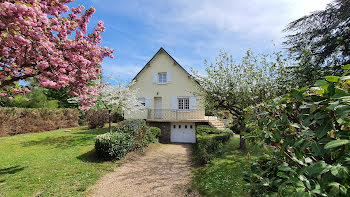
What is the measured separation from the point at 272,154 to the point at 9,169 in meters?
9.11

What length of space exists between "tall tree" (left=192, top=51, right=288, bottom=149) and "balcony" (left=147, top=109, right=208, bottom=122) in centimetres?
512

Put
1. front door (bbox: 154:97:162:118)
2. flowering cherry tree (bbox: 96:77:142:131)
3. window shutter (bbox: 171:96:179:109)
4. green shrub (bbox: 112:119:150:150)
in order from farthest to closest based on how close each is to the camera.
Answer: front door (bbox: 154:97:162:118)
window shutter (bbox: 171:96:179:109)
flowering cherry tree (bbox: 96:77:142:131)
green shrub (bbox: 112:119:150:150)

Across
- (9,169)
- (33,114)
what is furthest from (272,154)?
(33,114)

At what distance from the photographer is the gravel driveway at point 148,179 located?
511 cm

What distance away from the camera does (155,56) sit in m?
16.4

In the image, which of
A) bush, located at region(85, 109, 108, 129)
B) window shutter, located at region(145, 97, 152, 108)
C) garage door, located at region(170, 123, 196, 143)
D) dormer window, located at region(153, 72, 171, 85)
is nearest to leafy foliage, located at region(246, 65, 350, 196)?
garage door, located at region(170, 123, 196, 143)

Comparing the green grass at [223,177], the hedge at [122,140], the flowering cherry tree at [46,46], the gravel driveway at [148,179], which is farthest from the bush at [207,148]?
the flowering cherry tree at [46,46]

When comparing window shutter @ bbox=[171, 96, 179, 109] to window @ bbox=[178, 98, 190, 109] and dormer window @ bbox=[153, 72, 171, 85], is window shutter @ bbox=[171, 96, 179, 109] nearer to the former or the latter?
window @ bbox=[178, 98, 190, 109]

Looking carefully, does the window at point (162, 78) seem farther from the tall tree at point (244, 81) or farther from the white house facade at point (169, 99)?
the tall tree at point (244, 81)

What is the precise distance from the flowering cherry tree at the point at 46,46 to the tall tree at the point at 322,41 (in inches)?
321

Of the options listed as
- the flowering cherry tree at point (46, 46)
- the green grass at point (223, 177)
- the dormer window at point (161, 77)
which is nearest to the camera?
the flowering cherry tree at point (46, 46)

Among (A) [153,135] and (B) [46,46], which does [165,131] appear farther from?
(B) [46,46]

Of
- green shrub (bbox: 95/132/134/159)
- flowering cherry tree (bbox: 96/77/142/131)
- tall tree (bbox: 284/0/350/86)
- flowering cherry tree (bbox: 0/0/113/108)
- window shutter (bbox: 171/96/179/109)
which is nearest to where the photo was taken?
flowering cherry tree (bbox: 0/0/113/108)

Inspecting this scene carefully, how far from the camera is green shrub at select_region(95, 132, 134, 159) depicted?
7.64 metres
